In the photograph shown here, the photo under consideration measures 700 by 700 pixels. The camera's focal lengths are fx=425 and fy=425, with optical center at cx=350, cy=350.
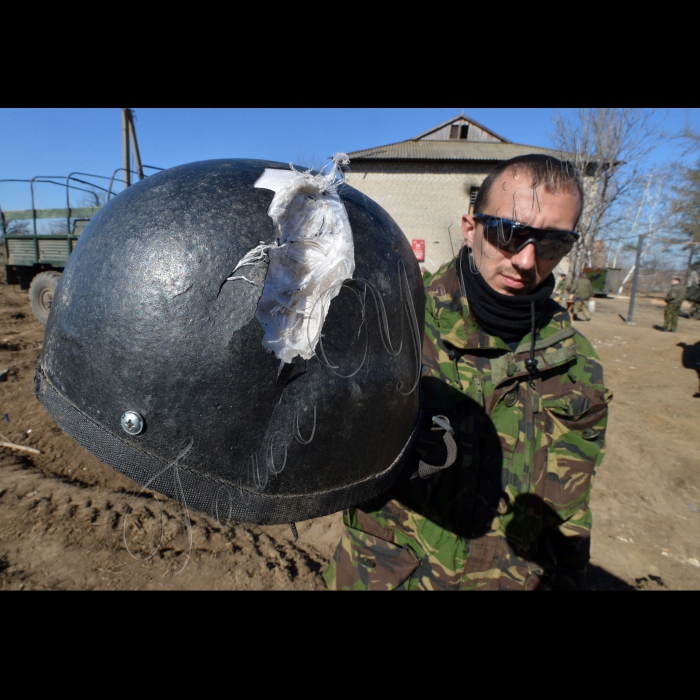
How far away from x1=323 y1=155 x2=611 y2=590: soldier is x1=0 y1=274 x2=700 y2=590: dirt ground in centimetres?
219

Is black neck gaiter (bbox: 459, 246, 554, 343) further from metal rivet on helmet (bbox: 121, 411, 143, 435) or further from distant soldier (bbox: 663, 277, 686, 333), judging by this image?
distant soldier (bbox: 663, 277, 686, 333)

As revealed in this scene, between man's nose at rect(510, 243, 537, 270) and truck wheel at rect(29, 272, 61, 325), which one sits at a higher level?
man's nose at rect(510, 243, 537, 270)

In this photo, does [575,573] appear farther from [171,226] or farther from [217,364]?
[171,226]

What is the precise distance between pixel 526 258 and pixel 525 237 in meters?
0.08

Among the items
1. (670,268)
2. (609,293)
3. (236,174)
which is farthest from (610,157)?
(670,268)

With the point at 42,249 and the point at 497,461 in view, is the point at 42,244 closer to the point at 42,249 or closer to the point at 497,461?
the point at 42,249

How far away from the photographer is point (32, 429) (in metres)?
5.31

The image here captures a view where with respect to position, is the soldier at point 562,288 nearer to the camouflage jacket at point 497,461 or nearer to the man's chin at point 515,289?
the camouflage jacket at point 497,461

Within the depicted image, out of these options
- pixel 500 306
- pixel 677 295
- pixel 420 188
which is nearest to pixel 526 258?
pixel 500 306

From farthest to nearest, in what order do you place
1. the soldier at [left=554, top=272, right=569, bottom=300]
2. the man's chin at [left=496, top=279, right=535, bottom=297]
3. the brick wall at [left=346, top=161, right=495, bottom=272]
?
1. the soldier at [left=554, top=272, right=569, bottom=300]
2. the brick wall at [left=346, top=161, right=495, bottom=272]
3. the man's chin at [left=496, top=279, right=535, bottom=297]

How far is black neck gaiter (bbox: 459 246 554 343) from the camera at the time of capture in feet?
5.51

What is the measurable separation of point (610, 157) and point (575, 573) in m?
13.4

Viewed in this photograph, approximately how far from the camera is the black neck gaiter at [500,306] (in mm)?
1681

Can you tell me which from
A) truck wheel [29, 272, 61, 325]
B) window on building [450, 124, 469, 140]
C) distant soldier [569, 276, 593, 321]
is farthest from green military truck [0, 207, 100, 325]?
window on building [450, 124, 469, 140]
